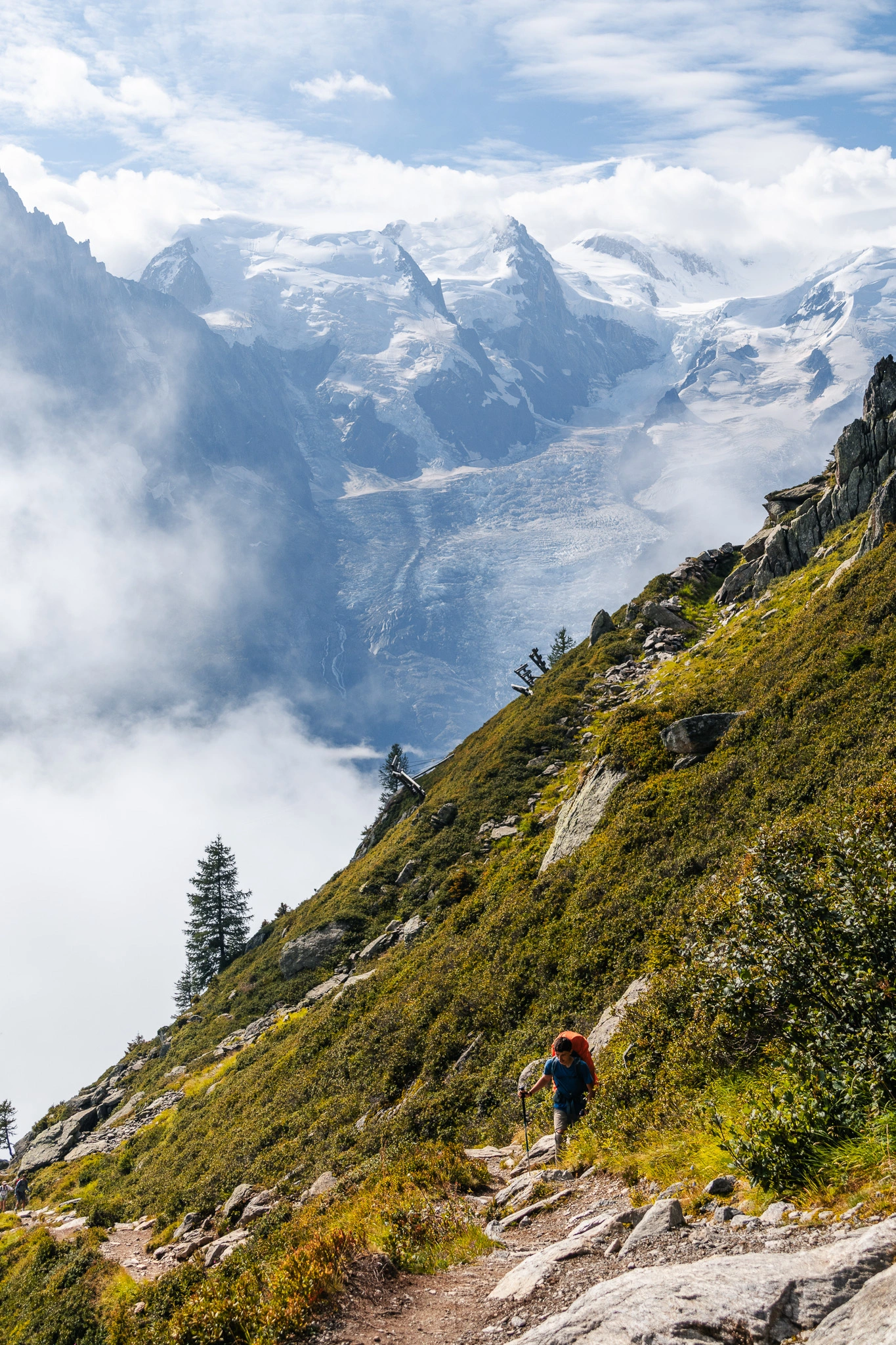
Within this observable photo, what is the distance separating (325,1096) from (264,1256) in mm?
15420

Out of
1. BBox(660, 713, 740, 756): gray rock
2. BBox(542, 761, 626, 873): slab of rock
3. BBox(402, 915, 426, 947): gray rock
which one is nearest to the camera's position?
BBox(660, 713, 740, 756): gray rock

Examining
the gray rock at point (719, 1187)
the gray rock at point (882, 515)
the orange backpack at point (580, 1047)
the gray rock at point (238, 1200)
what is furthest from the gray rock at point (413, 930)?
the gray rock at point (719, 1187)

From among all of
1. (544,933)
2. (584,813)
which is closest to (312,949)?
(584,813)

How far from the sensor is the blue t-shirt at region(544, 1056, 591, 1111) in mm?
12664

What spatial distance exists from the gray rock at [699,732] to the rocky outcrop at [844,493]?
13.6 m

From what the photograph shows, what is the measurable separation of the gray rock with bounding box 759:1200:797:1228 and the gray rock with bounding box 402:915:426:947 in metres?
28.5

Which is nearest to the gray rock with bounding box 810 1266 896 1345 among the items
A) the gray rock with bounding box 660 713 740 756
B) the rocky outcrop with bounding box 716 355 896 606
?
the gray rock with bounding box 660 713 740 756

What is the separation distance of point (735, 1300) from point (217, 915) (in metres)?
80.4

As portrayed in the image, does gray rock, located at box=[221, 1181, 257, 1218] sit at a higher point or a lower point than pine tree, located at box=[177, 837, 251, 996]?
lower

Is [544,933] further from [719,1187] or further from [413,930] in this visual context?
[719,1187]

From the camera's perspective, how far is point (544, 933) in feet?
75.9

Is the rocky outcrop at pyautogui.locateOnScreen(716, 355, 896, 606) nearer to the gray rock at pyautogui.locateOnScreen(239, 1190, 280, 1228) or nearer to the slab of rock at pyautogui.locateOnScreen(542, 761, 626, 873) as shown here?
→ the slab of rock at pyautogui.locateOnScreen(542, 761, 626, 873)

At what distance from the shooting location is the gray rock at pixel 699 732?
25.8 m

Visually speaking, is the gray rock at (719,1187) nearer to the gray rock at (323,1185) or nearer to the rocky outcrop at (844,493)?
the gray rock at (323,1185)
